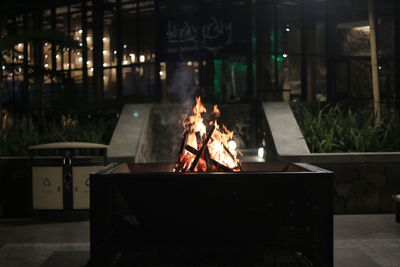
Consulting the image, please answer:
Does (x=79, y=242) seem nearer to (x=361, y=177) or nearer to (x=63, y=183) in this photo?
(x=63, y=183)

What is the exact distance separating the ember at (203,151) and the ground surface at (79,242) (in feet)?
5.50

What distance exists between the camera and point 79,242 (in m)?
8.97

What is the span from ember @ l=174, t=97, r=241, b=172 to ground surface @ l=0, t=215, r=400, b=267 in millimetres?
1677

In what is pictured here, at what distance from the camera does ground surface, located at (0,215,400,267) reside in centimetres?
758

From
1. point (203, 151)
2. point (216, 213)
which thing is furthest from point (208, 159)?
point (216, 213)

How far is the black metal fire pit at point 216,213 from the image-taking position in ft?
20.0

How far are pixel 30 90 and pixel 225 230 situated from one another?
104 ft

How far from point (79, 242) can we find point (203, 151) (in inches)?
117

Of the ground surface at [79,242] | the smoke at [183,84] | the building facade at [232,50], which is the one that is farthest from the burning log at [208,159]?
the smoke at [183,84]

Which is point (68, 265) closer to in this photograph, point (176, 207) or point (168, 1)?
point (176, 207)

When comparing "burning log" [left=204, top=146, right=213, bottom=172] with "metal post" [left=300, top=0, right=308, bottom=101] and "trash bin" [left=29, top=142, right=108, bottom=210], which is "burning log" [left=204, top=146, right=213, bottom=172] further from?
"metal post" [left=300, top=0, right=308, bottom=101]

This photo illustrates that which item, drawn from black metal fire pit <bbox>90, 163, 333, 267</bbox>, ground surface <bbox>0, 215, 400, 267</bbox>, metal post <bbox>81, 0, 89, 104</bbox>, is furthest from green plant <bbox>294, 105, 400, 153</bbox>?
metal post <bbox>81, 0, 89, 104</bbox>

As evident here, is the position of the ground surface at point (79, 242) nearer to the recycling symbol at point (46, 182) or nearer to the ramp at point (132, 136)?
the recycling symbol at point (46, 182)

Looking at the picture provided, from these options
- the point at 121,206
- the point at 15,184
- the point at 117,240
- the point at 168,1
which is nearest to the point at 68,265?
the point at 121,206
